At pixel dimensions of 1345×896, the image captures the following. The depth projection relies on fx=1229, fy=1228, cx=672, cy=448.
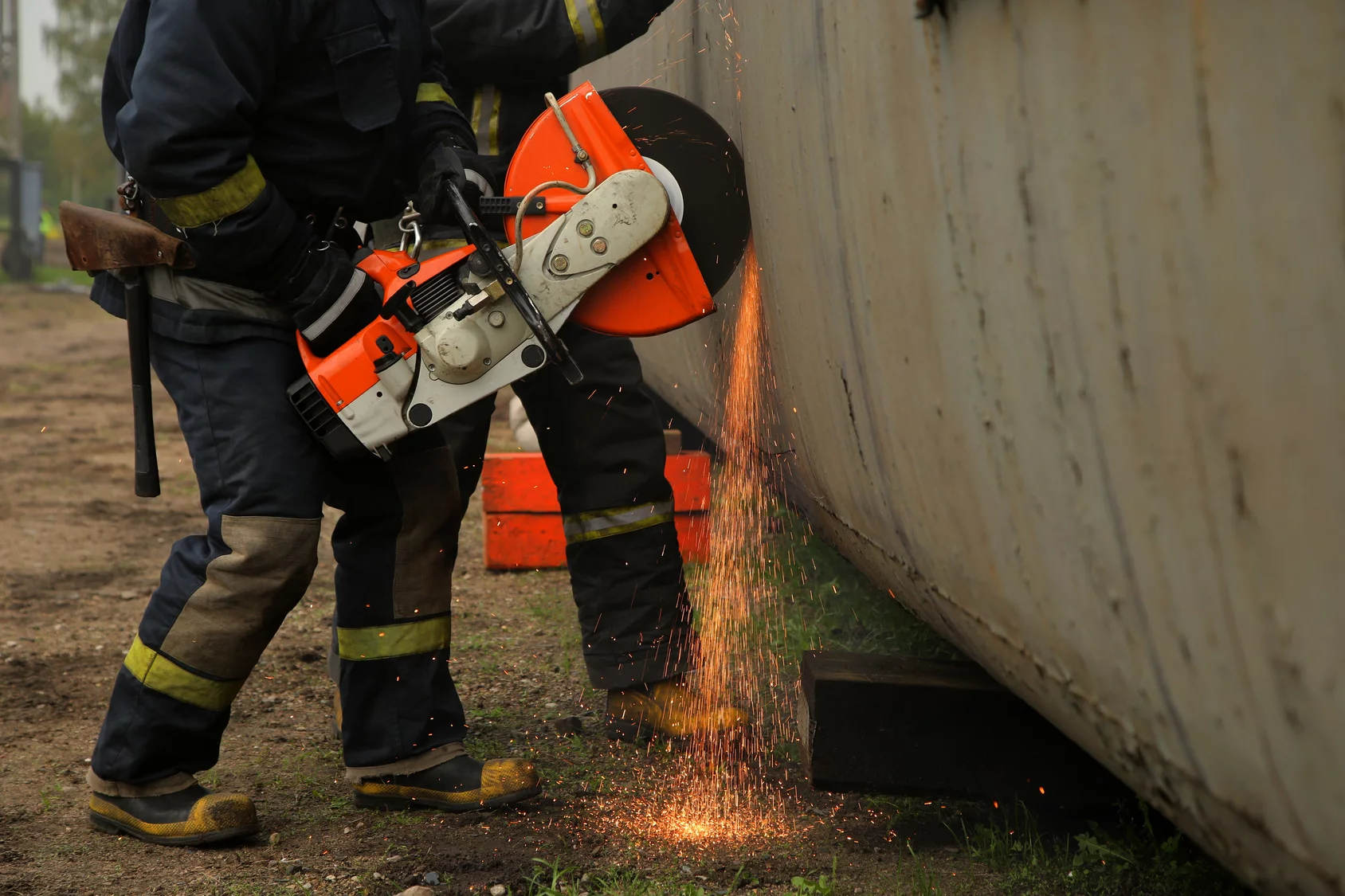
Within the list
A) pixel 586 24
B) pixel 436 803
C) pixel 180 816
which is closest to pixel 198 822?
pixel 180 816

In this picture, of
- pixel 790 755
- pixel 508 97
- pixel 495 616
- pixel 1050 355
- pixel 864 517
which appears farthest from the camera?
pixel 495 616

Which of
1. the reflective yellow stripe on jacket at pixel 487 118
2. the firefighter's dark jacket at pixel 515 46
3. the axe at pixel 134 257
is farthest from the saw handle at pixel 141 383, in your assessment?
the reflective yellow stripe on jacket at pixel 487 118

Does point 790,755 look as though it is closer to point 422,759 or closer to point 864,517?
point 422,759

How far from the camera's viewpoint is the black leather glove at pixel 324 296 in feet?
6.73

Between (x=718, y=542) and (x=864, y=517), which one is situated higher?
(x=864, y=517)

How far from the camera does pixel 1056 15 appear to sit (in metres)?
1.01

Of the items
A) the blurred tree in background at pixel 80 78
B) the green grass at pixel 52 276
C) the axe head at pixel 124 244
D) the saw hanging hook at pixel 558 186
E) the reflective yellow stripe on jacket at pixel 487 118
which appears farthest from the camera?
the blurred tree in background at pixel 80 78

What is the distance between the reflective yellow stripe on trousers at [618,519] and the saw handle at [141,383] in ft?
2.82

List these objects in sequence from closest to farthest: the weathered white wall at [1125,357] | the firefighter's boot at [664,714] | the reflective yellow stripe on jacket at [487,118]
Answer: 1. the weathered white wall at [1125,357]
2. the firefighter's boot at [664,714]
3. the reflective yellow stripe on jacket at [487,118]

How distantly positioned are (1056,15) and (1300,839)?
67 cm

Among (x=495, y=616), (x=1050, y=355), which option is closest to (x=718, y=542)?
(x=495, y=616)

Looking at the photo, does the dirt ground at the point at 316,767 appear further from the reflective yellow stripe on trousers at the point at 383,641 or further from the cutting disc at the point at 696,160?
the cutting disc at the point at 696,160

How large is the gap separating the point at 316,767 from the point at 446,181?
126 centimetres

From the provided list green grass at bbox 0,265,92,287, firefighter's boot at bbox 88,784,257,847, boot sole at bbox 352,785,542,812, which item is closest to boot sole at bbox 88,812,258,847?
Result: firefighter's boot at bbox 88,784,257,847
